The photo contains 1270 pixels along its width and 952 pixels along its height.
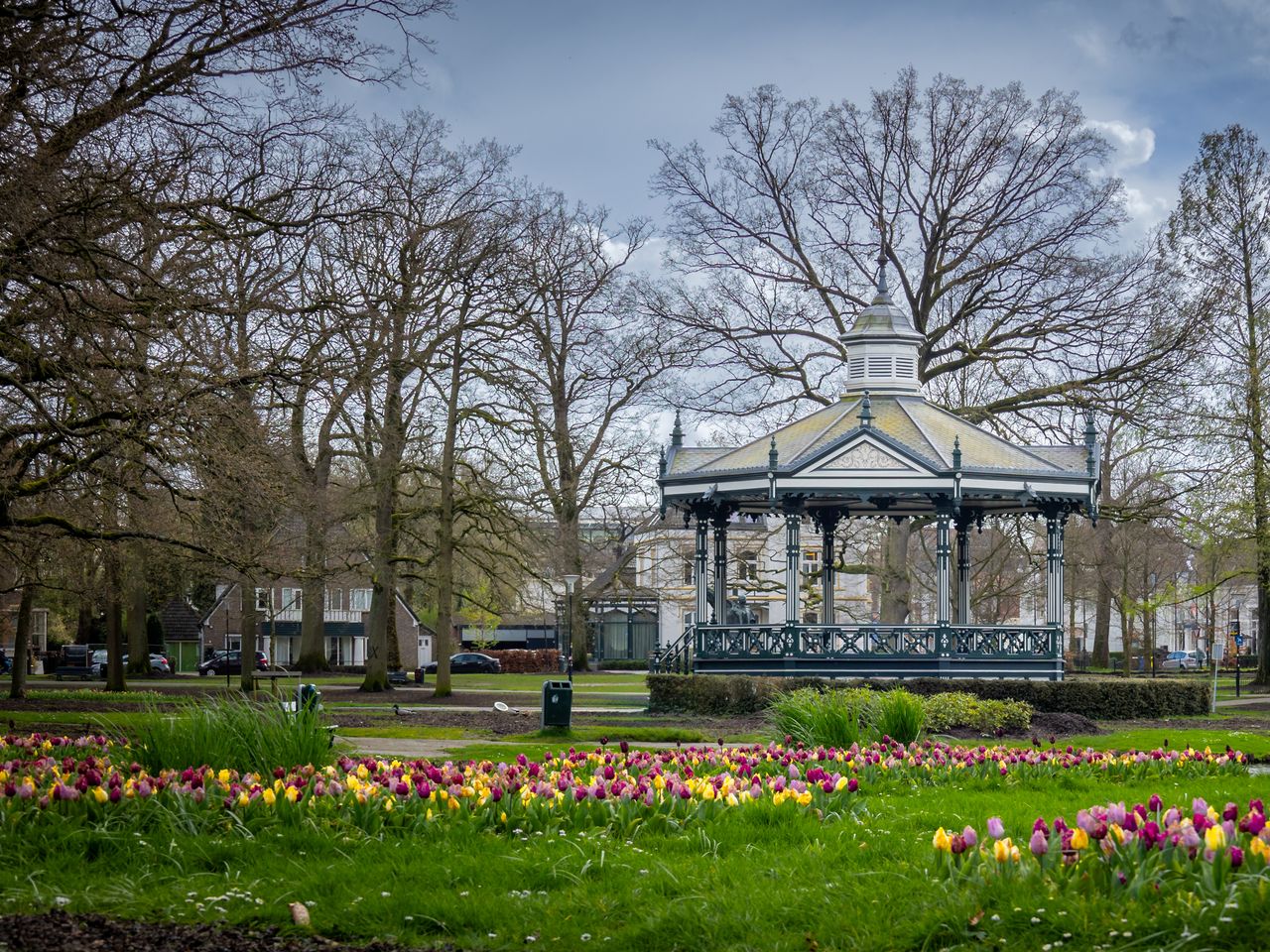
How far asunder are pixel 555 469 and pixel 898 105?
18.2 meters

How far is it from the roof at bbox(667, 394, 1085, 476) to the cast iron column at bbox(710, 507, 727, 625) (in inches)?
46.5

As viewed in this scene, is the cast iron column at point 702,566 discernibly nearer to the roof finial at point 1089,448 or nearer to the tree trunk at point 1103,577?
the roof finial at point 1089,448

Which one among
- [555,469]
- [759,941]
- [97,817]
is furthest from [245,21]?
[555,469]

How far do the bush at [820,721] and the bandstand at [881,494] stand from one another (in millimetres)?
13182

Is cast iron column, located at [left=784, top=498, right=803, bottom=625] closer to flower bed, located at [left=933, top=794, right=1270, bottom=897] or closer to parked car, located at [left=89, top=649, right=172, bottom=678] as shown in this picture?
flower bed, located at [left=933, top=794, right=1270, bottom=897]

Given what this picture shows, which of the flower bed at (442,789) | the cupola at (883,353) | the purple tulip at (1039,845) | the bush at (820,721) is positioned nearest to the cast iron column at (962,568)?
the cupola at (883,353)

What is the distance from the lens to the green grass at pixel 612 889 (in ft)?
22.2

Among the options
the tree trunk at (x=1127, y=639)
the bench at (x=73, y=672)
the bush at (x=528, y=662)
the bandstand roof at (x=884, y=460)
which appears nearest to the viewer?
the bandstand roof at (x=884, y=460)

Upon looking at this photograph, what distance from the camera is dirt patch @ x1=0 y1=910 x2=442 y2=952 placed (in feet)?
23.3

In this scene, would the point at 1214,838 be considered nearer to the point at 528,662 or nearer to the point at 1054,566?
the point at 1054,566

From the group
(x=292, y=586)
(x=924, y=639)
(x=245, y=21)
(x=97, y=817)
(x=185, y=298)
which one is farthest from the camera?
(x=292, y=586)

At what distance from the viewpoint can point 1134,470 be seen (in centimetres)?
6138

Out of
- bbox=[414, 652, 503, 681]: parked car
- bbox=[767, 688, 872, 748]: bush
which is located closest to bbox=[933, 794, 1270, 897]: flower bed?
bbox=[767, 688, 872, 748]: bush

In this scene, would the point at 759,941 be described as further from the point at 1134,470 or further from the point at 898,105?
the point at 1134,470
